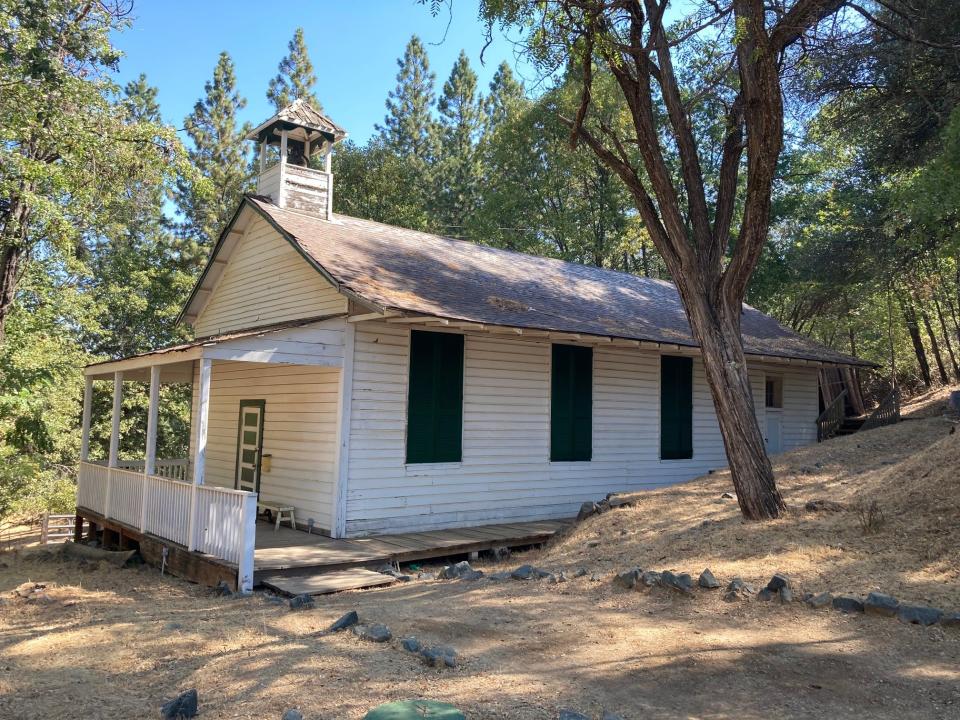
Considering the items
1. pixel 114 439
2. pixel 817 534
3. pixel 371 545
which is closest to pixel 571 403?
pixel 371 545

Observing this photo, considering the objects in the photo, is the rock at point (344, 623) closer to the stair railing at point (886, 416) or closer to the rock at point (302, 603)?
the rock at point (302, 603)

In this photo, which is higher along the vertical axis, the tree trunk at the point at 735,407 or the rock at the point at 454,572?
the tree trunk at the point at 735,407

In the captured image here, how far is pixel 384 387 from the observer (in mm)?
10078

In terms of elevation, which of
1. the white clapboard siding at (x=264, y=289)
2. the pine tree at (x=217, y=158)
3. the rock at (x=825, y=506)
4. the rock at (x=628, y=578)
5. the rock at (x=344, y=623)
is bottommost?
the rock at (x=344, y=623)

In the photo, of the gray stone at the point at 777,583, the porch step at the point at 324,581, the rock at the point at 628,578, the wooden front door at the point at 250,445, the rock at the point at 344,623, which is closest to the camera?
the rock at the point at 344,623

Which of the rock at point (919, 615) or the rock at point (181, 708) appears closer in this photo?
the rock at point (181, 708)

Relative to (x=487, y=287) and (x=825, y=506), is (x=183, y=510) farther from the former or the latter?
(x=825, y=506)

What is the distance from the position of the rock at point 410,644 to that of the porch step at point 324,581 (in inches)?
98.1

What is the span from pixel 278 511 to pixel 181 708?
664cm

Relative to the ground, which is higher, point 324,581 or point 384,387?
point 384,387

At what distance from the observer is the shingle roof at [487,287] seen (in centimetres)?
1056

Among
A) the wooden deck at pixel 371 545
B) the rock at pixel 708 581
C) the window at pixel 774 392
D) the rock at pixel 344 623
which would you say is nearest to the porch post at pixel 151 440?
the wooden deck at pixel 371 545

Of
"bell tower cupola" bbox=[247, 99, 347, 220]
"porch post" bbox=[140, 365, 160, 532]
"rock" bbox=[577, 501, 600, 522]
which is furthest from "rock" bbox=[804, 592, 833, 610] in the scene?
"bell tower cupola" bbox=[247, 99, 347, 220]

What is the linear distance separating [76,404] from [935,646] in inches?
911
